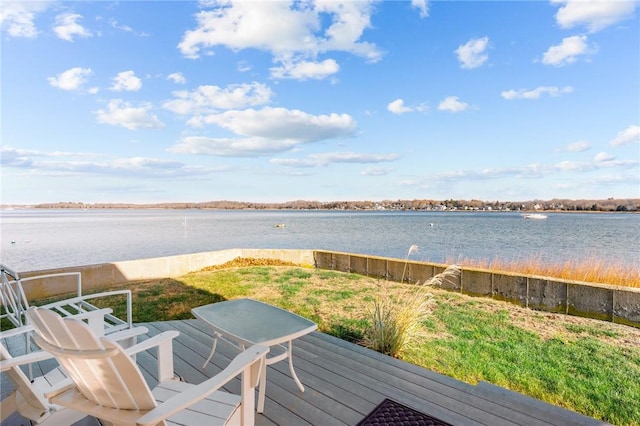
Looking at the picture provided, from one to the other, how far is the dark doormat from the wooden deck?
5cm

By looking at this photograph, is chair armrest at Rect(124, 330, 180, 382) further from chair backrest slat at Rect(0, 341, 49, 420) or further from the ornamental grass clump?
the ornamental grass clump

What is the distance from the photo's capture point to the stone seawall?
4816mm

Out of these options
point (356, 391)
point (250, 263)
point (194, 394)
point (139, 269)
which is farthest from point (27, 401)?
point (250, 263)

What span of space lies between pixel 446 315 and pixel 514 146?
40.1 feet

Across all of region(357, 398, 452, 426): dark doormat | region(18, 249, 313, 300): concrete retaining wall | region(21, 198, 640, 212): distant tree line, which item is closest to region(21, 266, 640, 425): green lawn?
region(18, 249, 313, 300): concrete retaining wall

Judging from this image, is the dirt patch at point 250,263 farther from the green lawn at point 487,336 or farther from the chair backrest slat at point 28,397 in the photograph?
the chair backrest slat at point 28,397

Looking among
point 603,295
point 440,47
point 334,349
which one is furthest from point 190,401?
point 440,47

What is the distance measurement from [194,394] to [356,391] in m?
1.53

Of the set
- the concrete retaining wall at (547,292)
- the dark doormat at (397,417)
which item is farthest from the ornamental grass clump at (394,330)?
the concrete retaining wall at (547,292)

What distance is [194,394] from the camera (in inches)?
45.3

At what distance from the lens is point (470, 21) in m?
8.97

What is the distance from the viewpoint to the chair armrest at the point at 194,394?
1050mm

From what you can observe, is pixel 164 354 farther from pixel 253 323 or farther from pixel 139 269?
pixel 139 269

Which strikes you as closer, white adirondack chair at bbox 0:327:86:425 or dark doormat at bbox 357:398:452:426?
white adirondack chair at bbox 0:327:86:425
